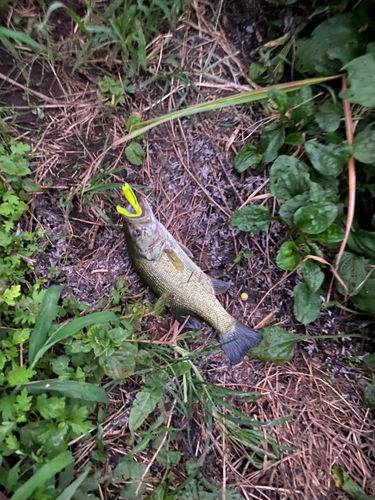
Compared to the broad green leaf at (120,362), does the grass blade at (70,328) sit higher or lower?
higher

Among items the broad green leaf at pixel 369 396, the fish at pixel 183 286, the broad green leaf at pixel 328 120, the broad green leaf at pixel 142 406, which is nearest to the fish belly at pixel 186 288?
the fish at pixel 183 286

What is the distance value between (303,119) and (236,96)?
22.0 inches

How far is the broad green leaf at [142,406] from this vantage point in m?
2.21

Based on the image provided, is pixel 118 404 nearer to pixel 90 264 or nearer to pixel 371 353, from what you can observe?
pixel 90 264

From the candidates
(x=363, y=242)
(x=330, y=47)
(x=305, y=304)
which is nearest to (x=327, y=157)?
(x=363, y=242)

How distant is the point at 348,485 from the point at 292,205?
209 cm

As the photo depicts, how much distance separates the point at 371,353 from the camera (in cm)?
258

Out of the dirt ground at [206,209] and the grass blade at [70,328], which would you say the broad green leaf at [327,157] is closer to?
the dirt ground at [206,209]

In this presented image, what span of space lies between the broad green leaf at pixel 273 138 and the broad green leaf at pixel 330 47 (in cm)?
52

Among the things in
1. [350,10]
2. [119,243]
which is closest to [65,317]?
[119,243]

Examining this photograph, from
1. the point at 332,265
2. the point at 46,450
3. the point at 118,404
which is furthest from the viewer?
the point at 332,265

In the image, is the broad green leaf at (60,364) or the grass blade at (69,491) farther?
the broad green leaf at (60,364)

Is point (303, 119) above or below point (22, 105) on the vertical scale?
below

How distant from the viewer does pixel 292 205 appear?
2328mm
